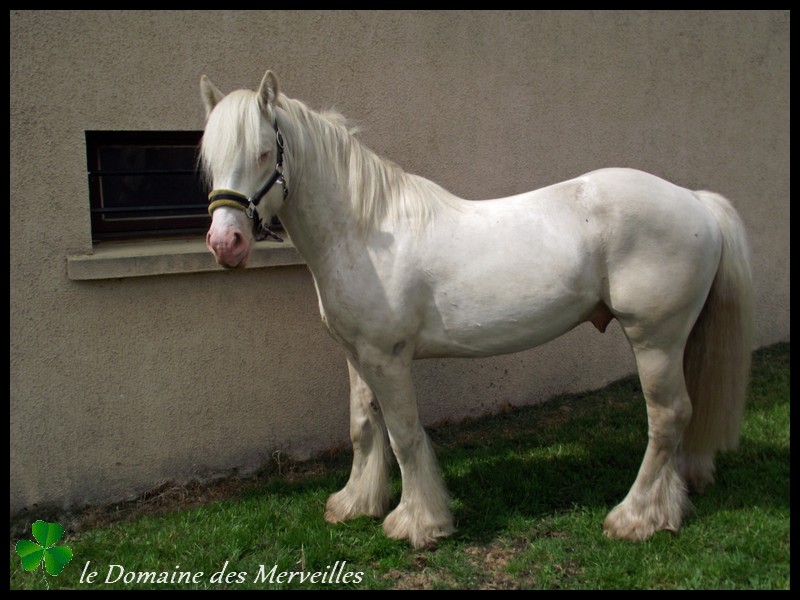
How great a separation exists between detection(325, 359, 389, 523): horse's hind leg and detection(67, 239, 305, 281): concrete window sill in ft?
3.13

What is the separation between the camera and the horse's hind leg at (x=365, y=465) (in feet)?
10.7

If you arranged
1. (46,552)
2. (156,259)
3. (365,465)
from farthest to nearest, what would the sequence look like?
(156,259)
(365,465)
(46,552)

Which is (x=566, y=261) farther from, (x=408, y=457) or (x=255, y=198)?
(x=255, y=198)

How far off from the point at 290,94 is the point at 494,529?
9.27ft

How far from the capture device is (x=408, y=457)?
2967 mm

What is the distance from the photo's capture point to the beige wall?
3340mm

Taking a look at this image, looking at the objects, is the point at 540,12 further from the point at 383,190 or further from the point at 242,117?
the point at 242,117

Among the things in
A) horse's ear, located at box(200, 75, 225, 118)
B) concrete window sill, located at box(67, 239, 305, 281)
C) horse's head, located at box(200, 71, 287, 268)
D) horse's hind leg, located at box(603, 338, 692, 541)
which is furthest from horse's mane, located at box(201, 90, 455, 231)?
horse's hind leg, located at box(603, 338, 692, 541)

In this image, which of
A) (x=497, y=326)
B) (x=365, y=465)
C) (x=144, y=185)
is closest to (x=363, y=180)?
(x=497, y=326)

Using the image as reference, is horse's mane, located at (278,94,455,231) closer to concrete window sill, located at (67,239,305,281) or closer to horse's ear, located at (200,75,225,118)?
horse's ear, located at (200,75,225,118)

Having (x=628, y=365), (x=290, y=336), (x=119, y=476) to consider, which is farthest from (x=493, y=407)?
(x=119, y=476)

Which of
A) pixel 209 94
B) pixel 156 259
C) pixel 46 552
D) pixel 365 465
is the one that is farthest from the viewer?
pixel 156 259

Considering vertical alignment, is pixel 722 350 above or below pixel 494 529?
above

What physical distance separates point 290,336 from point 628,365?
9.71ft
